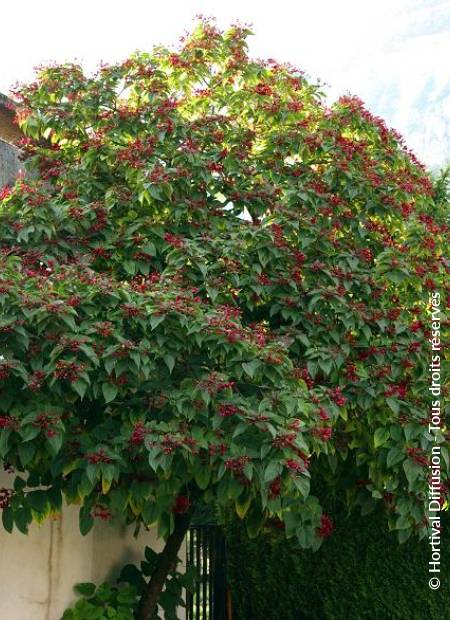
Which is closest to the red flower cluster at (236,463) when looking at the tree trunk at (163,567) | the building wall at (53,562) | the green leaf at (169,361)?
the green leaf at (169,361)

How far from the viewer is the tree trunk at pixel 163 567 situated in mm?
6988

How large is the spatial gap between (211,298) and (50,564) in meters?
2.43

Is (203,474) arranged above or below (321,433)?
below

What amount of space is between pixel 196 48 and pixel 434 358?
315 cm

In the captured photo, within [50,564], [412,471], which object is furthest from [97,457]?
[50,564]

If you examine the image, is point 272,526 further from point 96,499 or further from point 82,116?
point 82,116

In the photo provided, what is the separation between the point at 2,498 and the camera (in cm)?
542

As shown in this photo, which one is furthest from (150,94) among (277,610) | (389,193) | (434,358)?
(277,610)

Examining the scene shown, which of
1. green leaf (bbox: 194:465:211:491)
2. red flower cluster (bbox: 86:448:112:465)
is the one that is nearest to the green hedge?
green leaf (bbox: 194:465:211:491)

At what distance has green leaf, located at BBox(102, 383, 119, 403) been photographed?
16.3 feet

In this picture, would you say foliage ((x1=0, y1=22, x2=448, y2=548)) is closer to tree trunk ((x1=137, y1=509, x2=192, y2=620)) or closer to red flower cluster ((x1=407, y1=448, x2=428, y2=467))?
red flower cluster ((x1=407, y1=448, x2=428, y2=467))

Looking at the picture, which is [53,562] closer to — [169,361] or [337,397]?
[169,361]

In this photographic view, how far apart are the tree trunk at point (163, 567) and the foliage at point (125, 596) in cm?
9

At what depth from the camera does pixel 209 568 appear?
957 centimetres
